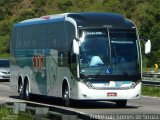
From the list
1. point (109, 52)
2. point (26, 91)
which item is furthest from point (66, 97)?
point (26, 91)

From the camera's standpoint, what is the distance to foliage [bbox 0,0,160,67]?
8541 centimetres

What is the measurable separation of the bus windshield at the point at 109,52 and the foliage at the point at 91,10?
5115cm

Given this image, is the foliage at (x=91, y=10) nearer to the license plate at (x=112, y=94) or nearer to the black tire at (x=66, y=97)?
the black tire at (x=66, y=97)

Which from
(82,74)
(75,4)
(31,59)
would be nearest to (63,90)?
(82,74)

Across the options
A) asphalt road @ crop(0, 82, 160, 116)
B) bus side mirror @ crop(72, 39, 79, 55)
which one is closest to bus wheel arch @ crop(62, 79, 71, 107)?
asphalt road @ crop(0, 82, 160, 116)

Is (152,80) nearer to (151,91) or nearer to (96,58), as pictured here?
(151,91)

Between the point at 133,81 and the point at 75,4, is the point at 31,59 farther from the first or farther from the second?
the point at 75,4

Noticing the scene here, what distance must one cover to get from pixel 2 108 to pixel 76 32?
17.7 ft

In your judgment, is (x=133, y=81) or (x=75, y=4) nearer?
(x=133, y=81)

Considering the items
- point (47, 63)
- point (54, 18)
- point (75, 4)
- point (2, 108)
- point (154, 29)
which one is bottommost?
point (2, 108)

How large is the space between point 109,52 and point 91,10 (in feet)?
286

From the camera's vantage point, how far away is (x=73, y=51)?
2303 cm

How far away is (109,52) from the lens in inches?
925

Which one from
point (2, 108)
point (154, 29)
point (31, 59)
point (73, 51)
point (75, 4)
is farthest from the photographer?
point (75, 4)
